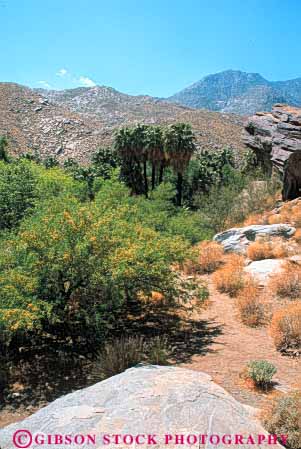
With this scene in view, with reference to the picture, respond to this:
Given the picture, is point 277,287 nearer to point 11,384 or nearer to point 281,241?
point 281,241

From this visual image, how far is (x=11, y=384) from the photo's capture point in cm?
1073

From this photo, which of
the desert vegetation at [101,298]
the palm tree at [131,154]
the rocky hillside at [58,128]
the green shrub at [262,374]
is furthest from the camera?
the rocky hillside at [58,128]

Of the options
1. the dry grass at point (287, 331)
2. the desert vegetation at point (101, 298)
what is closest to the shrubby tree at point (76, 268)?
the desert vegetation at point (101, 298)

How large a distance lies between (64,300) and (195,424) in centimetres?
618

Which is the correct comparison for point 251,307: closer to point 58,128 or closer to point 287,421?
point 287,421

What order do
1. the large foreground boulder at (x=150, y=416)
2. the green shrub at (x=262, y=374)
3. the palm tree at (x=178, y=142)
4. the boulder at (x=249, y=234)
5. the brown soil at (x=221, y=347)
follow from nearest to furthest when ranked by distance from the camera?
1. the large foreground boulder at (x=150, y=416)
2. the green shrub at (x=262, y=374)
3. the brown soil at (x=221, y=347)
4. the boulder at (x=249, y=234)
5. the palm tree at (x=178, y=142)

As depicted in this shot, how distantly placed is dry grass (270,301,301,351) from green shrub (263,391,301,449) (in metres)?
4.71

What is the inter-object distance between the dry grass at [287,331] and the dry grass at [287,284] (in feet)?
9.87

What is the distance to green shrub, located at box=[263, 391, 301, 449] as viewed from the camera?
6.14 m

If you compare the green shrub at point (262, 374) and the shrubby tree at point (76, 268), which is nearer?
the green shrub at point (262, 374)

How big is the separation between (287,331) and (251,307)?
245 cm

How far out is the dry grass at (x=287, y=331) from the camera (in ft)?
36.8

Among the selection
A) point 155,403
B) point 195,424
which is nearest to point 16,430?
point 155,403

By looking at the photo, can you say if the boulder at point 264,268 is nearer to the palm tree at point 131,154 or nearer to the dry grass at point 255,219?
the dry grass at point 255,219
